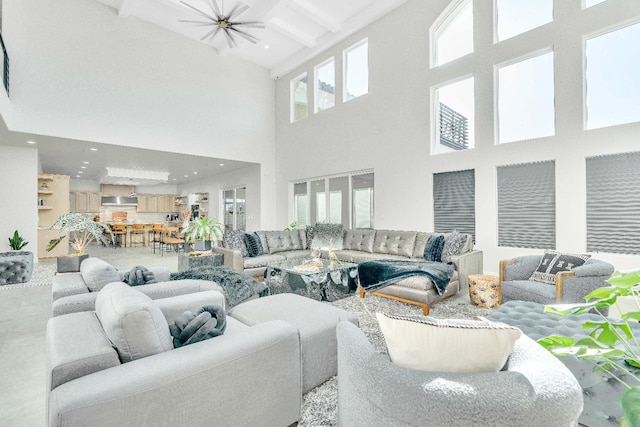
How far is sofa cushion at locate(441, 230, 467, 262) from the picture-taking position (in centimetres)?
429

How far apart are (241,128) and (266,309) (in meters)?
7.29

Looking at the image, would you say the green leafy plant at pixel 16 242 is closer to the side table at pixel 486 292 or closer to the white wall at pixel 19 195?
the white wall at pixel 19 195

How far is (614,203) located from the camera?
13.1 ft

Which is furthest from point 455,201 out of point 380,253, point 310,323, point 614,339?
point 614,339

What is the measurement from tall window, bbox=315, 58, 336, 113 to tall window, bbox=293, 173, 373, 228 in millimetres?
2025

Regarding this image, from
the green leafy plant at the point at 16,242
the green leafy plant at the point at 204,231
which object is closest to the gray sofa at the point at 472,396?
the green leafy plant at the point at 204,231

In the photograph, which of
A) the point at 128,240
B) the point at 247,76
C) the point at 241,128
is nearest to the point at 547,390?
the point at 241,128

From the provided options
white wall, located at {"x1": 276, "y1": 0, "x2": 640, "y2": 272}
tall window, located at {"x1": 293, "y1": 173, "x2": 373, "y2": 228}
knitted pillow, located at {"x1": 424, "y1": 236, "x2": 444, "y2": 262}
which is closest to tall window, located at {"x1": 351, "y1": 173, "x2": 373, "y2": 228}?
tall window, located at {"x1": 293, "y1": 173, "x2": 373, "y2": 228}

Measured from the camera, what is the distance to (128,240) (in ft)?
36.7

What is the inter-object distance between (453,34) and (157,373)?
6.78 metres

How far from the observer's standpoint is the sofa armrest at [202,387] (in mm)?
999

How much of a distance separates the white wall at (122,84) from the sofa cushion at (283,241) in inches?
138

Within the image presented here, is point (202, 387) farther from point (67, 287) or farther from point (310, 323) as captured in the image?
point (67, 287)

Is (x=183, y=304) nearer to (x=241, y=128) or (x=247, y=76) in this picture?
(x=241, y=128)
